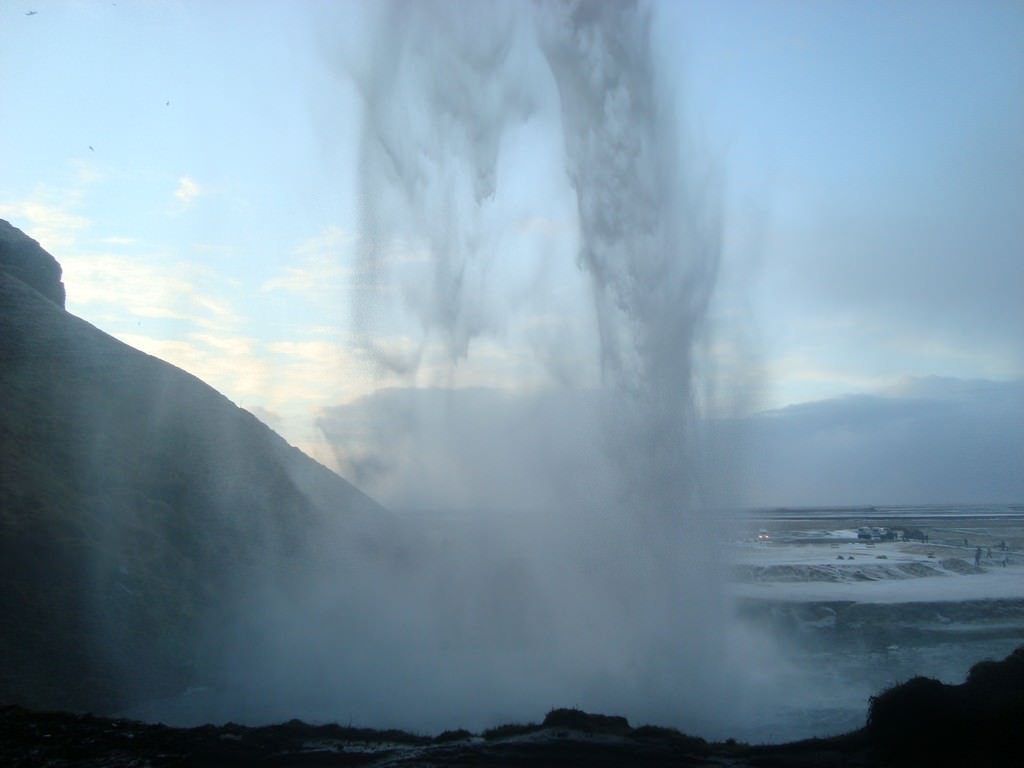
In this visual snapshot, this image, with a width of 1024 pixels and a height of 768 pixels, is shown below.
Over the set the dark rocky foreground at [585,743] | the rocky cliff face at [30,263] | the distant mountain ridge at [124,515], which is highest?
the rocky cliff face at [30,263]

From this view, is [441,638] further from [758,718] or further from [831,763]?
[831,763]

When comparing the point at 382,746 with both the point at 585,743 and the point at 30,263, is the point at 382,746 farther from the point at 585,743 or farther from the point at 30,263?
the point at 30,263

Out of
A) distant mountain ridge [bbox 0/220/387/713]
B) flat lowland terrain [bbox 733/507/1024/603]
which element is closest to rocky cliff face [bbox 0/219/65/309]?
distant mountain ridge [bbox 0/220/387/713]

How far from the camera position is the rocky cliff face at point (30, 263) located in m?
57.5

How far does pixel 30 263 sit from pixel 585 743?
5828 cm

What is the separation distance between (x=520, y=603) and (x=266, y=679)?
10.4 meters

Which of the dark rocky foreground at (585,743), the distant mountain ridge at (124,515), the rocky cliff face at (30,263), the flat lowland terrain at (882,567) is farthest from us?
the rocky cliff face at (30,263)

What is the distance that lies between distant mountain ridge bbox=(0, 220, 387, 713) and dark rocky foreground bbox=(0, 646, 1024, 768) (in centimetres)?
863

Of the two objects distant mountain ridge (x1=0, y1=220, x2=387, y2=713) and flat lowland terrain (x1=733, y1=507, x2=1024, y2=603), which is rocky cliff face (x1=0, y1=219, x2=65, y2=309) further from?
flat lowland terrain (x1=733, y1=507, x2=1024, y2=603)

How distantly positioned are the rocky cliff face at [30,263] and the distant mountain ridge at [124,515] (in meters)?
0.16

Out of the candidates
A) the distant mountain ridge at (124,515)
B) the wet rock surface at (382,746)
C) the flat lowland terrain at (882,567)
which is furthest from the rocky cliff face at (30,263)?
the flat lowland terrain at (882,567)

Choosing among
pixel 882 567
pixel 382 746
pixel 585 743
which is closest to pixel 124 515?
pixel 382 746

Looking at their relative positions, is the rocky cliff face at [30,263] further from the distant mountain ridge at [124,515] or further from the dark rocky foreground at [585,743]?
the dark rocky foreground at [585,743]

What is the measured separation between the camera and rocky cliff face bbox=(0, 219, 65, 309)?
57.5 m
